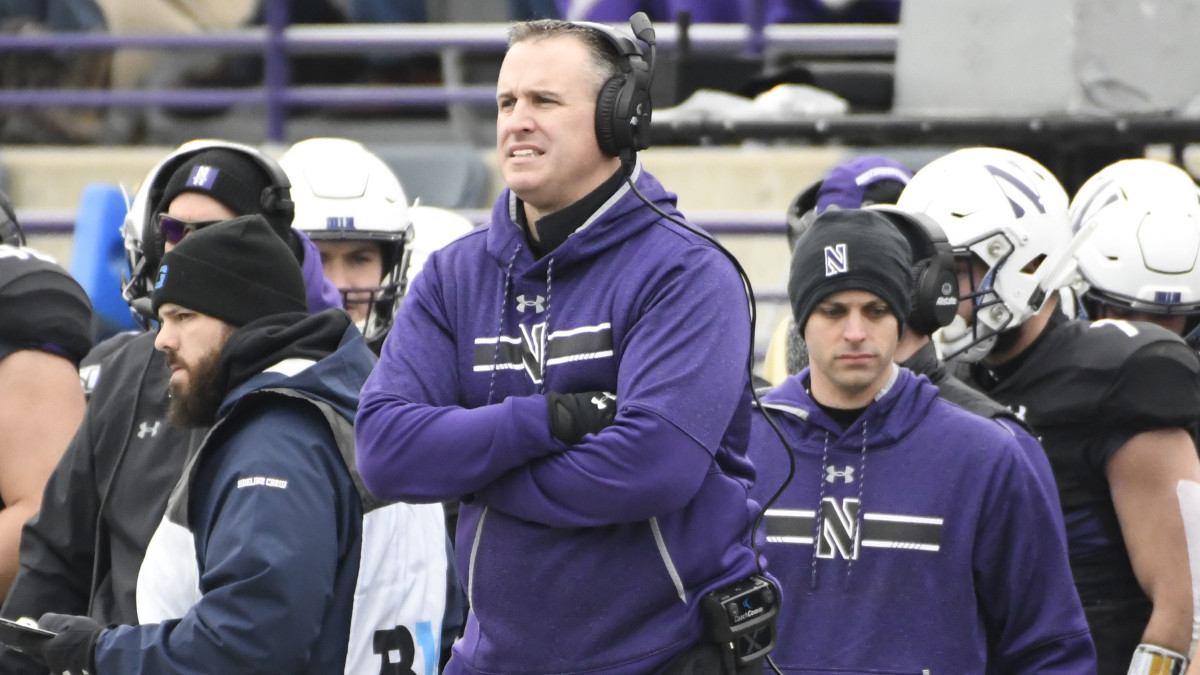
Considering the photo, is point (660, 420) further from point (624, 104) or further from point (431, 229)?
point (431, 229)

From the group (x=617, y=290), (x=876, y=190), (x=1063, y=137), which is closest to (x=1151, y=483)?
(x=876, y=190)

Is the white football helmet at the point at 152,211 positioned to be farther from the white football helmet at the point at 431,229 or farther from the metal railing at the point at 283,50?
the metal railing at the point at 283,50

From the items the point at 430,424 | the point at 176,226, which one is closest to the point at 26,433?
the point at 176,226

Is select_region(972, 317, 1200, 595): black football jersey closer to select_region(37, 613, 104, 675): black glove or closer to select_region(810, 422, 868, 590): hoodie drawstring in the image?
select_region(810, 422, 868, 590): hoodie drawstring

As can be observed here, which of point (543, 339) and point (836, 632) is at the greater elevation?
point (543, 339)

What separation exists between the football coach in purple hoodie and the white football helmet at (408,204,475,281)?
2.96 meters

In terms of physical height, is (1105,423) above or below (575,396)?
below

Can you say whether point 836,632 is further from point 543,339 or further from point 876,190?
point 876,190

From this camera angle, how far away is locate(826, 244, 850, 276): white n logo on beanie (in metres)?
3.99

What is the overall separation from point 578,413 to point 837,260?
1077 mm

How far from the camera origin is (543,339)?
3.21 metres

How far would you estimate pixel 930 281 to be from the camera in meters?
4.30

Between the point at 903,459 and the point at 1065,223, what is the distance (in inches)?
63.3

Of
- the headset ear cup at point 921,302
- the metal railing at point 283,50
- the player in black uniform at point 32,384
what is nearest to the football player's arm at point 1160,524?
the headset ear cup at point 921,302
